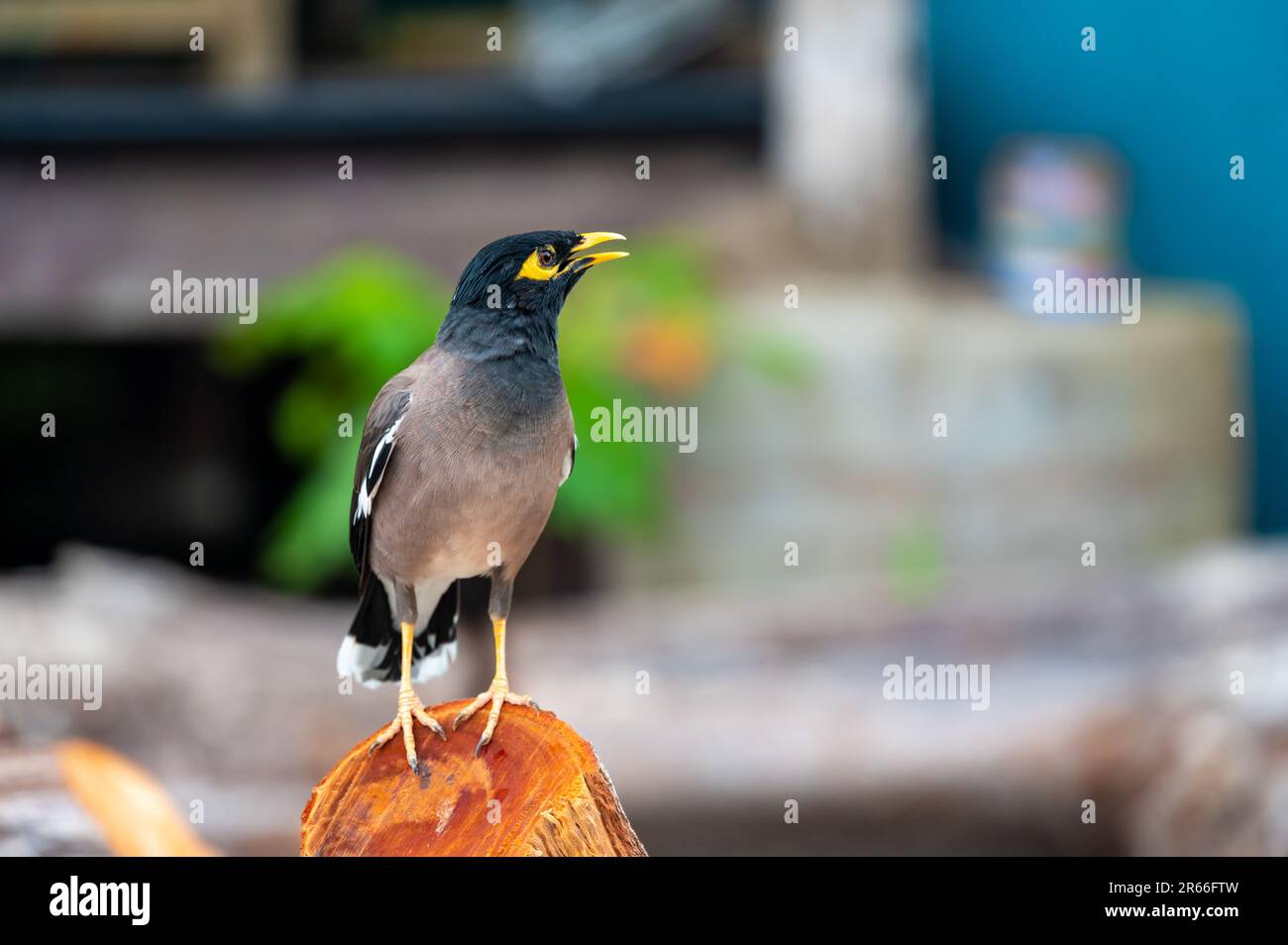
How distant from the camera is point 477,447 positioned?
295cm

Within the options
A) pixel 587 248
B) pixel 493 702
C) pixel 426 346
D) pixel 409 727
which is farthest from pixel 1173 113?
pixel 409 727

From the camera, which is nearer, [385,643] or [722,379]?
[385,643]

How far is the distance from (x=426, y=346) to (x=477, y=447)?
3.64 metres

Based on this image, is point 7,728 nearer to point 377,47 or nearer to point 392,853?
point 392,853

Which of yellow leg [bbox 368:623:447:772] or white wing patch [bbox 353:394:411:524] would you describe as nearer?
yellow leg [bbox 368:623:447:772]

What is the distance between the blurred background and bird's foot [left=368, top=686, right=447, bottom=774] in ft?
8.48

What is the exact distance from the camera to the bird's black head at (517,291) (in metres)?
2.69

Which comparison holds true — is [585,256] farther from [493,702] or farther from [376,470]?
[493,702]

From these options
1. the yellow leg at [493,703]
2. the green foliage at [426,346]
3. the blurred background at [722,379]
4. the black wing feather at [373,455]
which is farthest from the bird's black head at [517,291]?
the green foliage at [426,346]

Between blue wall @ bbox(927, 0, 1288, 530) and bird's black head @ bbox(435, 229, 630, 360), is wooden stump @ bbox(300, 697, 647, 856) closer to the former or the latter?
bird's black head @ bbox(435, 229, 630, 360)

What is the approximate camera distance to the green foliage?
6.62m

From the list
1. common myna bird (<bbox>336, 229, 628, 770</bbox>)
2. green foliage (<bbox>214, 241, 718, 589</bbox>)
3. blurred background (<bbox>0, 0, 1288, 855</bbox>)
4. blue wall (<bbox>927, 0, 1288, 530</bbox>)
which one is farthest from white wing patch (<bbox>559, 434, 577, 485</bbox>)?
blue wall (<bbox>927, 0, 1288, 530</bbox>)

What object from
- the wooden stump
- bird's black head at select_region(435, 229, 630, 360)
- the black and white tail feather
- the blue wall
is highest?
the blue wall

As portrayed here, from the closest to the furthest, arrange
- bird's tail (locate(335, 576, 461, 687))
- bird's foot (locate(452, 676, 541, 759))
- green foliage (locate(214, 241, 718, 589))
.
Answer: bird's foot (locate(452, 676, 541, 759)) < bird's tail (locate(335, 576, 461, 687)) < green foliage (locate(214, 241, 718, 589))
